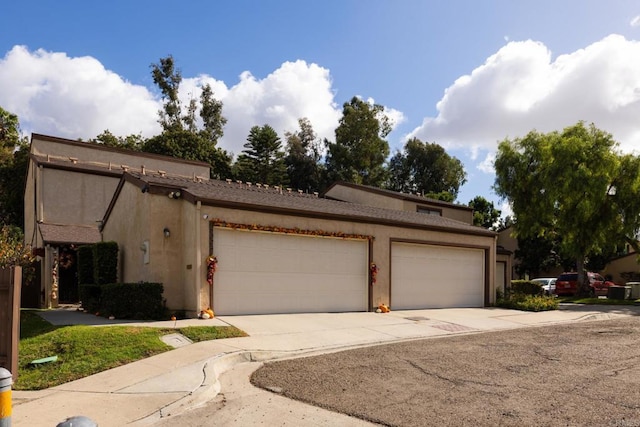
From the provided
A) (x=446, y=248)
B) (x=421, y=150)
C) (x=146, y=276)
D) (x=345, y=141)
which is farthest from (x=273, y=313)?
(x=421, y=150)

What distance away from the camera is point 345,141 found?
1988 inches

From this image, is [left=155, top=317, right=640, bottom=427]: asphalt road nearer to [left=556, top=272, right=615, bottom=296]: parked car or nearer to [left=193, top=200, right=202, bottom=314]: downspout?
[left=193, top=200, right=202, bottom=314]: downspout

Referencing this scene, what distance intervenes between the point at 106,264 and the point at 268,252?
5.48 metres

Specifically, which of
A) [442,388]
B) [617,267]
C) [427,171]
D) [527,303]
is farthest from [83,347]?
[427,171]

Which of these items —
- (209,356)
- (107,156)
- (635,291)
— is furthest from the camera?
(635,291)

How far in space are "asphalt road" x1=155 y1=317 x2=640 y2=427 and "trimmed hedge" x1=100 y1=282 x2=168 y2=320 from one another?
5.28 meters

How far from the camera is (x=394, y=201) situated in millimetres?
29406

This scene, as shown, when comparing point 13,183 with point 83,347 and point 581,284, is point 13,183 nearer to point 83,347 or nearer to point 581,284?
point 83,347

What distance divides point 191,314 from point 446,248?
33.4 ft

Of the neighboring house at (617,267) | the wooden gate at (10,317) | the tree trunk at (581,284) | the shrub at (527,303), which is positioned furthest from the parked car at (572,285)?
the wooden gate at (10,317)

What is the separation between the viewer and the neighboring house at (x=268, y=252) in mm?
13773

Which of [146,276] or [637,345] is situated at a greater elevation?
[146,276]

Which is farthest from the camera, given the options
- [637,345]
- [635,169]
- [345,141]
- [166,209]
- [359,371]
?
[345,141]

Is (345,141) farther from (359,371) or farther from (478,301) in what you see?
(359,371)
